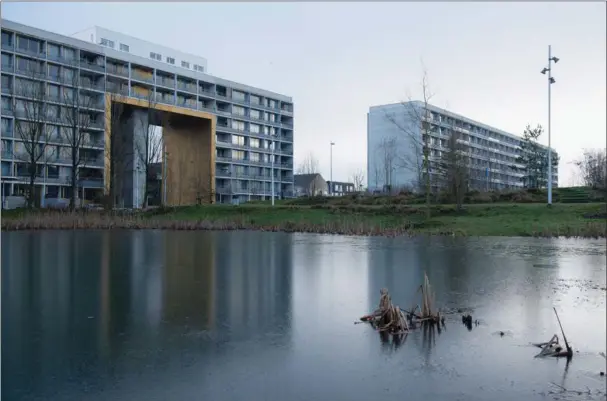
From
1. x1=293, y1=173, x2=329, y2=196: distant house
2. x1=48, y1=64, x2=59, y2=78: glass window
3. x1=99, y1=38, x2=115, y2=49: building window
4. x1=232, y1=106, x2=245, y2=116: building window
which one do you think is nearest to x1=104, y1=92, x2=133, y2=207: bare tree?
x1=48, y1=64, x2=59, y2=78: glass window

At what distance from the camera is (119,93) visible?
3831 cm

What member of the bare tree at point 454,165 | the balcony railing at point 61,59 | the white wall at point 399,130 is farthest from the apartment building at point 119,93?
the bare tree at point 454,165

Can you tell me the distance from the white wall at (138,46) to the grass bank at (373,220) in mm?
35100

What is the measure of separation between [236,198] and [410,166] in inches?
1477

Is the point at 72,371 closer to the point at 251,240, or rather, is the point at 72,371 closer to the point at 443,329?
the point at 443,329

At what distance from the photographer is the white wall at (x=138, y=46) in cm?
5559

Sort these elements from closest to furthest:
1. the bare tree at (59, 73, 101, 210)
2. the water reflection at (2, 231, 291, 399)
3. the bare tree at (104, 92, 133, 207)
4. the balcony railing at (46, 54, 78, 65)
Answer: the water reflection at (2, 231, 291, 399) < the bare tree at (59, 73, 101, 210) < the bare tree at (104, 92, 133, 207) < the balcony railing at (46, 54, 78, 65)

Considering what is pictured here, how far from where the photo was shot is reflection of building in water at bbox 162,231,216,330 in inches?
210

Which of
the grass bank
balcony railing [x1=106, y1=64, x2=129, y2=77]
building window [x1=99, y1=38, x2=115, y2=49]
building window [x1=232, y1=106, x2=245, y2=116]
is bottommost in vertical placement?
the grass bank

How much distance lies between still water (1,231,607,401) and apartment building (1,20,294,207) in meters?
27.3

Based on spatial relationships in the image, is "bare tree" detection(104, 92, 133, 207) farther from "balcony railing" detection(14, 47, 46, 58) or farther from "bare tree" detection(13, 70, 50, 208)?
"balcony railing" detection(14, 47, 46, 58)

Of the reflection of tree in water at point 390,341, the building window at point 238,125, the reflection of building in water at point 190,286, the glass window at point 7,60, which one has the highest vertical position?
the glass window at point 7,60

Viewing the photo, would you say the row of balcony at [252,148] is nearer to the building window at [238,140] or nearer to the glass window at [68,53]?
the building window at [238,140]

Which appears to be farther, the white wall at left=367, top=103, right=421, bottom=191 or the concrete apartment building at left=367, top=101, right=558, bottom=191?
the white wall at left=367, top=103, right=421, bottom=191
